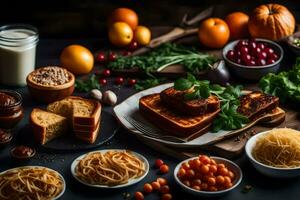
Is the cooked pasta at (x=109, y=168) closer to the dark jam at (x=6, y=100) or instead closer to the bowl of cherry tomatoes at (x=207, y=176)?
the bowl of cherry tomatoes at (x=207, y=176)

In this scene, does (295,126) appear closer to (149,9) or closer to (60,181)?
(60,181)

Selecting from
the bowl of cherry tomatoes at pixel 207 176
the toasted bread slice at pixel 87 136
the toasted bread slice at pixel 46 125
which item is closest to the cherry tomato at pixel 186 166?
the bowl of cherry tomatoes at pixel 207 176

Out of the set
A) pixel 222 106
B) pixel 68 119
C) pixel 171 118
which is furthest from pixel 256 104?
pixel 68 119

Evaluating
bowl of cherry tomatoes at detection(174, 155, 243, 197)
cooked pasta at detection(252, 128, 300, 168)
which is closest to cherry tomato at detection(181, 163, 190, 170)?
bowl of cherry tomatoes at detection(174, 155, 243, 197)

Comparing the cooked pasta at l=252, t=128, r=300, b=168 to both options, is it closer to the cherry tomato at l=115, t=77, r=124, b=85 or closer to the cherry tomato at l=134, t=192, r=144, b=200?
the cherry tomato at l=134, t=192, r=144, b=200

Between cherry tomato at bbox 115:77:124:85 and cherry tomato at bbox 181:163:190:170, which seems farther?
cherry tomato at bbox 115:77:124:85

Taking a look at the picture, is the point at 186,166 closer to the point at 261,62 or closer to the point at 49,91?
the point at 49,91
